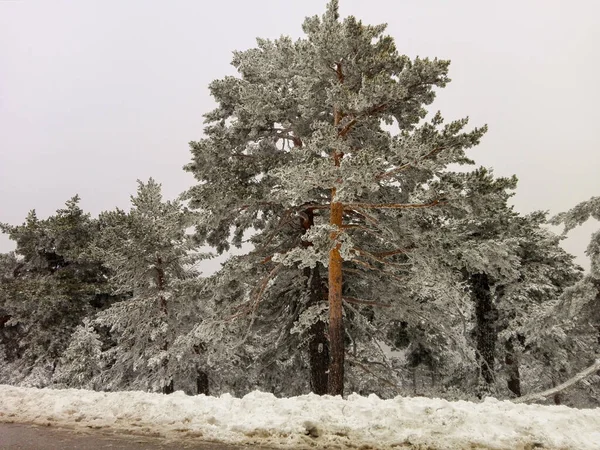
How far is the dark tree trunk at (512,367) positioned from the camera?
1697 cm

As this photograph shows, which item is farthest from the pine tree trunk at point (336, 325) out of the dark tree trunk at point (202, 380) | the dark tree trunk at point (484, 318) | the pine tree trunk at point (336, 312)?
the dark tree trunk at point (484, 318)

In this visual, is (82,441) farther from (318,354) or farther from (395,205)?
(395,205)

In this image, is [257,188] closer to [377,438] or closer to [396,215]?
[396,215]

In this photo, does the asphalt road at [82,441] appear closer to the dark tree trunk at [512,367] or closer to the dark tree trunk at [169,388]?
the dark tree trunk at [169,388]

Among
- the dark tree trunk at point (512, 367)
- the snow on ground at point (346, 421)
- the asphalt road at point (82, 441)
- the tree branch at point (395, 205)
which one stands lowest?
the asphalt road at point (82, 441)

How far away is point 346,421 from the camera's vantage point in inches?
237

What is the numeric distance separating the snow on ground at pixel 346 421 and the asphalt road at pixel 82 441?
29 centimetres

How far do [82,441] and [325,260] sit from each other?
5877mm

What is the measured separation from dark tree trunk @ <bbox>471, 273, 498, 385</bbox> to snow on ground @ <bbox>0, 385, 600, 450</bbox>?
10491 millimetres

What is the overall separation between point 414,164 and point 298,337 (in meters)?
Result: 7.33

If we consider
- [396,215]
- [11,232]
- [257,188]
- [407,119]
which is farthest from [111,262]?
[407,119]

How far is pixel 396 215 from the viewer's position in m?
10.6

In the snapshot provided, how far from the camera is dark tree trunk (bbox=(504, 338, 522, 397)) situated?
17.0 meters

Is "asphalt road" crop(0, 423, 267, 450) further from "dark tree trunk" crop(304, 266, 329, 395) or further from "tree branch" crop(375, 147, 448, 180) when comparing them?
"tree branch" crop(375, 147, 448, 180)
